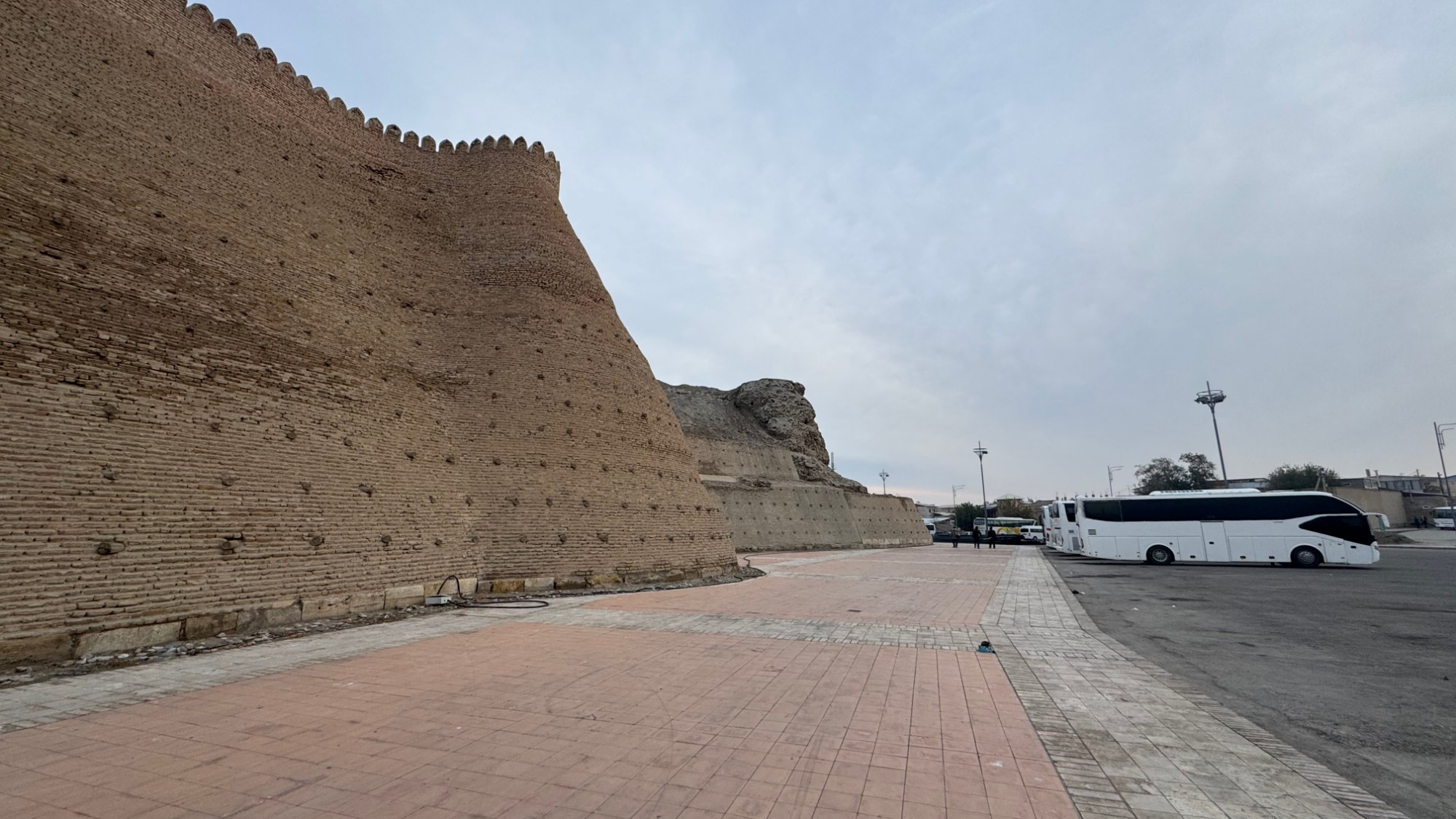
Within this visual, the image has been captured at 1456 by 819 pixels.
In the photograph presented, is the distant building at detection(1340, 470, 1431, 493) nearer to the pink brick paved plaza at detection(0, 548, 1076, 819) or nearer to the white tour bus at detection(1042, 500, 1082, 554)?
the white tour bus at detection(1042, 500, 1082, 554)

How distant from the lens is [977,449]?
7044 centimetres

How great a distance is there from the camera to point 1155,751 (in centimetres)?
430

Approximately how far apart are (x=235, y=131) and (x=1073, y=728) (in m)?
16.6

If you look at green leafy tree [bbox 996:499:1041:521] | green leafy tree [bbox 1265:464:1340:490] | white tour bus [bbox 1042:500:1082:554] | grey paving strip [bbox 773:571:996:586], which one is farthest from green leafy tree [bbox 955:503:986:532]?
grey paving strip [bbox 773:571:996:586]

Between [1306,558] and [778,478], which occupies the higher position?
[778,478]

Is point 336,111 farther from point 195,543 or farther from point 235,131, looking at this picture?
point 195,543

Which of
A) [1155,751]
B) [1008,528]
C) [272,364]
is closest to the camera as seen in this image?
[1155,751]

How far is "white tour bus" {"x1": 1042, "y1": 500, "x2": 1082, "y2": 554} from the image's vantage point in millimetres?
27356

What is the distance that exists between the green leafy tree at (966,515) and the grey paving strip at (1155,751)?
8433 cm

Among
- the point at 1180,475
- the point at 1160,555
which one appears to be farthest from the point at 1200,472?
the point at 1160,555

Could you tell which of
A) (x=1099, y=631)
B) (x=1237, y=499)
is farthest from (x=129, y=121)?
(x=1237, y=499)

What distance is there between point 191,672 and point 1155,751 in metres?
9.17

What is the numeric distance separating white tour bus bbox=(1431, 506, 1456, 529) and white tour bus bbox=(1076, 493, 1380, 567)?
1752 inches

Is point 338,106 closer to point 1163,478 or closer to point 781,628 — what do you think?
point 781,628
